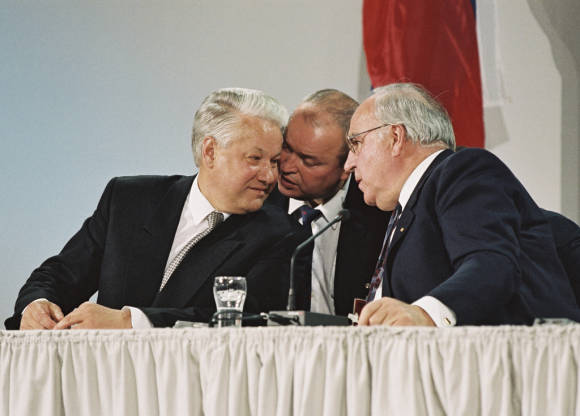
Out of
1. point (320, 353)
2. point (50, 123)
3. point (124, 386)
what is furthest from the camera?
point (50, 123)

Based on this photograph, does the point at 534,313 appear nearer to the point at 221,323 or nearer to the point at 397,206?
the point at 397,206

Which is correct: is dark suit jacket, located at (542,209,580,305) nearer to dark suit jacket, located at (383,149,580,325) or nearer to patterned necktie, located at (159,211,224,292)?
dark suit jacket, located at (383,149,580,325)

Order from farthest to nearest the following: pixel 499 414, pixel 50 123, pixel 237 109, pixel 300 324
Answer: pixel 50 123 < pixel 237 109 < pixel 300 324 < pixel 499 414

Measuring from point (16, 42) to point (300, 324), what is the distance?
2.88m

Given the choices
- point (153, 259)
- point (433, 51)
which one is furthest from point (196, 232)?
point (433, 51)

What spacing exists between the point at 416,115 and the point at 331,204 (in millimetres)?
615

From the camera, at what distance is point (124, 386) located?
1.69m

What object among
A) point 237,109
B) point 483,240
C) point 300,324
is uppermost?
point 237,109

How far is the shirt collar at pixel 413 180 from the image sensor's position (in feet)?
8.27

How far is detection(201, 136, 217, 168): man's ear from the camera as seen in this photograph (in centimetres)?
287

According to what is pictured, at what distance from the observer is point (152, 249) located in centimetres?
276

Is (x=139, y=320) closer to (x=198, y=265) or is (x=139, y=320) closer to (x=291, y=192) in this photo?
(x=198, y=265)

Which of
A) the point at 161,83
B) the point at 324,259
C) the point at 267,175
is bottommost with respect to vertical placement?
the point at 324,259

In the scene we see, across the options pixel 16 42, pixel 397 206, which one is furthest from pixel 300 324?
pixel 16 42
